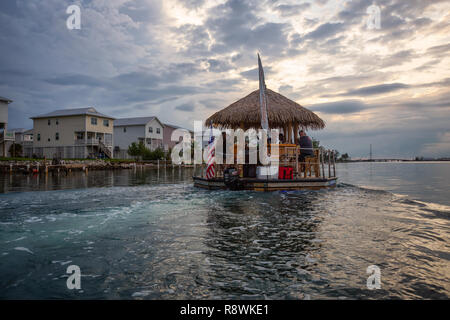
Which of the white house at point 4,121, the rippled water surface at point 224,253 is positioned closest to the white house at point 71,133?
the white house at point 4,121

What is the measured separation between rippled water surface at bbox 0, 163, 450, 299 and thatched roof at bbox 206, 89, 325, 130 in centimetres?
713

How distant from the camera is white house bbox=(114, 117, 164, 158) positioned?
170 ft

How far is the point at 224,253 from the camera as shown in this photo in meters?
4.11

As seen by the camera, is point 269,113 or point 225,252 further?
point 269,113

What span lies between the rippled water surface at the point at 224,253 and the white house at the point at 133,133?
4577cm

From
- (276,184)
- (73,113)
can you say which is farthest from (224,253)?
(73,113)

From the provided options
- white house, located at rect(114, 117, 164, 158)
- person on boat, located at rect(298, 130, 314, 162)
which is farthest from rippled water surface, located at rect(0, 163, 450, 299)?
white house, located at rect(114, 117, 164, 158)

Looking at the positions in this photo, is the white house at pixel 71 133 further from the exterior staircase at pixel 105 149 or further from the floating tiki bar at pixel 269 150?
the floating tiki bar at pixel 269 150

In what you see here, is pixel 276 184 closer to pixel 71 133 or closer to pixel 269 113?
pixel 269 113

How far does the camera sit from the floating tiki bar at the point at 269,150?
11.5 metres

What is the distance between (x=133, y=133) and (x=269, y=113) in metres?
43.4

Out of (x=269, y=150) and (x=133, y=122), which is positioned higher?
(x=133, y=122)

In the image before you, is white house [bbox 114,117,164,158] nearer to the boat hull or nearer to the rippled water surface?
the boat hull
